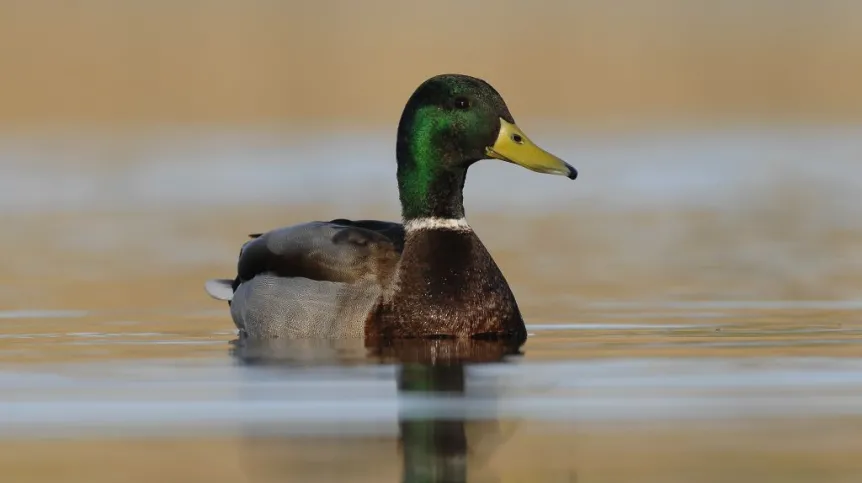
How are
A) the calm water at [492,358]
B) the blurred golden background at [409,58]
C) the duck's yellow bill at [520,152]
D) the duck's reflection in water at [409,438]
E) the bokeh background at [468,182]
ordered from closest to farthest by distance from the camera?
the duck's reflection in water at [409,438], the calm water at [492,358], the bokeh background at [468,182], the duck's yellow bill at [520,152], the blurred golden background at [409,58]

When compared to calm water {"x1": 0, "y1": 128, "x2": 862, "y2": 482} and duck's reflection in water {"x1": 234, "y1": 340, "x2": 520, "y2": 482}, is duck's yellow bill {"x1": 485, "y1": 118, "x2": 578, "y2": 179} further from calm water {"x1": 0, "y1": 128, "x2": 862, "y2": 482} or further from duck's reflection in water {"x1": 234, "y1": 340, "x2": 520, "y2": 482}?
duck's reflection in water {"x1": 234, "y1": 340, "x2": 520, "y2": 482}

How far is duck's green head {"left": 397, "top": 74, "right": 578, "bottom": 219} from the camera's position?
403 inches

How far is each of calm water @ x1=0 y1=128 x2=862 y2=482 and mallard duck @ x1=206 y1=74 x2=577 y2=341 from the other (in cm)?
25

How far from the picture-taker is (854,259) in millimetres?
13609

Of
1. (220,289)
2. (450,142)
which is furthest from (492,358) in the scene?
(220,289)

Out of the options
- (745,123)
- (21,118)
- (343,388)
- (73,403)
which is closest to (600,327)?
(343,388)

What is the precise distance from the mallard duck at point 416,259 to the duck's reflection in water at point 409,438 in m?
0.57

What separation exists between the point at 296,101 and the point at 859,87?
8.77 m

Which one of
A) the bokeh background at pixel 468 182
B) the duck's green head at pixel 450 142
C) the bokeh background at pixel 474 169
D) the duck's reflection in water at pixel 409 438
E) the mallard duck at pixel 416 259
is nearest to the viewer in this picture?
the duck's reflection in water at pixel 409 438

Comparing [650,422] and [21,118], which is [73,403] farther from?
[21,118]

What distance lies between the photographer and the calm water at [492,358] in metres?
6.66

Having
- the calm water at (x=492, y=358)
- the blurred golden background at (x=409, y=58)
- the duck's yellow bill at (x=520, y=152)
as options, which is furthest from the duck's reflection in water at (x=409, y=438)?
the blurred golden background at (x=409, y=58)

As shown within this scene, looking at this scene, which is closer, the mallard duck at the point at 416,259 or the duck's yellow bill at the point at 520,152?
the mallard duck at the point at 416,259

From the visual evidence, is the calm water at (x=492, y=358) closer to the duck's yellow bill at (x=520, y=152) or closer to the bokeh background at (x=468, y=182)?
the bokeh background at (x=468, y=182)
